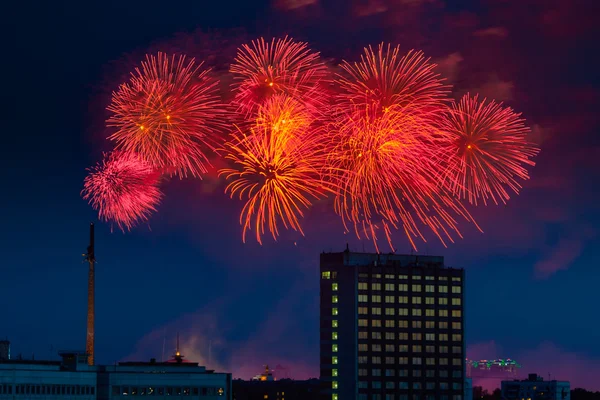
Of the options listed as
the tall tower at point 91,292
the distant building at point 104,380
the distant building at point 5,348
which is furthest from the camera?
the tall tower at point 91,292

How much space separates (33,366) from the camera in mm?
129750

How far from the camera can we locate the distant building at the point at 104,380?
128 m

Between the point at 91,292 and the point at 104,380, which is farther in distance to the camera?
the point at 91,292

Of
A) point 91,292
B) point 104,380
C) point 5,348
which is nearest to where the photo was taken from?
point 104,380

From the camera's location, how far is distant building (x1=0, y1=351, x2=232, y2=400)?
12775 centimetres

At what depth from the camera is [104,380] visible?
137 metres

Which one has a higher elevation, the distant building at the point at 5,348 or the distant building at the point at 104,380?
the distant building at the point at 5,348

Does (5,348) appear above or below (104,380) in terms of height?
above

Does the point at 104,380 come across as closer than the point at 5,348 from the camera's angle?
Yes

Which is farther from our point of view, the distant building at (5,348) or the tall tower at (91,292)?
the tall tower at (91,292)

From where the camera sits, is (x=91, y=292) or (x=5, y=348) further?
(x=91, y=292)

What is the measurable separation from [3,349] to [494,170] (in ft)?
264

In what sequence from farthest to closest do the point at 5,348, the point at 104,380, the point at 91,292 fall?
the point at 91,292 < the point at 5,348 < the point at 104,380

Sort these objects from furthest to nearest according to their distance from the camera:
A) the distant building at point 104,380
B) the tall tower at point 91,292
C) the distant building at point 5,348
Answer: the tall tower at point 91,292 < the distant building at point 5,348 < the distant building at point 104,380
